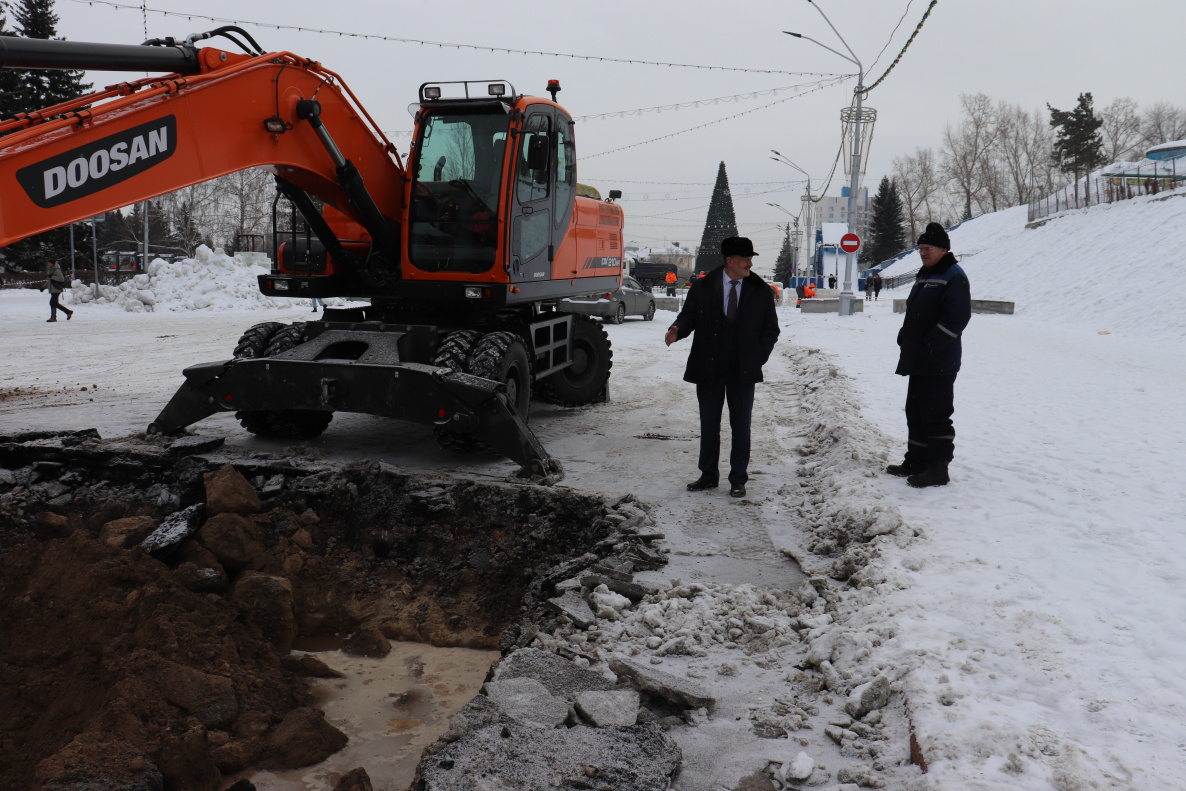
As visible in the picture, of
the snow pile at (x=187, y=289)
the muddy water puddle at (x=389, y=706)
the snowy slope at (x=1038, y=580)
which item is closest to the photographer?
the snowy slope at (x=1038, y=580)

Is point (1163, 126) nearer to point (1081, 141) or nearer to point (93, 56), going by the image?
point (1081, 141)

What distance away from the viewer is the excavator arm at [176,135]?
170 inches

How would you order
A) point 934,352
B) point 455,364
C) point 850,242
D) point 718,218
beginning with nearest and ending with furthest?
point 934,352 → point 455,364 → point 850,242 → point 718,218

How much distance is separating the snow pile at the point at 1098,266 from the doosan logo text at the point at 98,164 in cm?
2004

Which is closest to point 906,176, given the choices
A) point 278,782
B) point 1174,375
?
point 1174,375

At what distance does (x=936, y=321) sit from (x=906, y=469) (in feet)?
3.81

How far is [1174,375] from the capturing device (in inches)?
486

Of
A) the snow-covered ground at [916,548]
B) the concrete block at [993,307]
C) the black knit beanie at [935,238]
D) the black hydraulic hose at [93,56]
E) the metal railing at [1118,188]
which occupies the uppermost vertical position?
the metal railing at [1118,188]

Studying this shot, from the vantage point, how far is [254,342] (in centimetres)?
727

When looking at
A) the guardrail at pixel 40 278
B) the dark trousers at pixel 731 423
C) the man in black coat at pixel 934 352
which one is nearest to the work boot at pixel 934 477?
the man in black coat at pixel 934 352

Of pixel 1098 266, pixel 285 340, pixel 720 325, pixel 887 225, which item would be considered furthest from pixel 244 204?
pixel 887 225

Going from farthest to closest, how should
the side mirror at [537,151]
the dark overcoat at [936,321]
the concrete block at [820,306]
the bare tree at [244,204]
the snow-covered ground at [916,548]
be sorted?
1. the bare tree at [244,204]
2. the concrete block at [820,306]
3. the side mirror at [537,151]
4. the dark overcoat at [936,321]
5. the snow-covered ground at [916,548]

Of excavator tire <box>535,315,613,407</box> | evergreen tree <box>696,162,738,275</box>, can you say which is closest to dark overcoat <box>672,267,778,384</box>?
excavator tire <box>535,315,613,407</box>

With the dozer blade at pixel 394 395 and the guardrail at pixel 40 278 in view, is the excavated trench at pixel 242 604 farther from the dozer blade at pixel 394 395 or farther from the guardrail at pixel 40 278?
the guardrail at pixel 40 278
